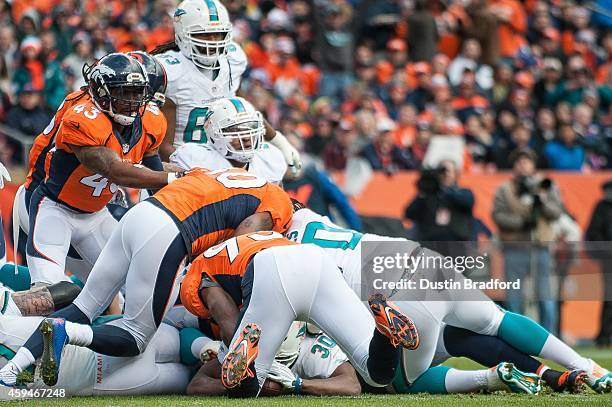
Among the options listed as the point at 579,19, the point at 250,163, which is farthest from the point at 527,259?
the point at 579,19

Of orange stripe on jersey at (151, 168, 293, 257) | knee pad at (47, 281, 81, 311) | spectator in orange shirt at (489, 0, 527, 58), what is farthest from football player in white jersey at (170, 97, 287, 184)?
spectator in orange shirt at (489, 0, 527, 58)

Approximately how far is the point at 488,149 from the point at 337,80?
2.38m

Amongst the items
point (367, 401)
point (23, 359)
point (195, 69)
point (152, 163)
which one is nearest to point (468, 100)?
point (195, 69)

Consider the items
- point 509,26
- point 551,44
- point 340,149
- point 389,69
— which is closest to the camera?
point 340,149

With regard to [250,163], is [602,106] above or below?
below

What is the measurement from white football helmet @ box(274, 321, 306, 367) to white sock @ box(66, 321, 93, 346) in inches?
38.8

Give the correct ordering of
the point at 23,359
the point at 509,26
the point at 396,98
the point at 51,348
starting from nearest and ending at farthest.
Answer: the point at 51,348 < the point at 23,359 < the point at 396,98 < the point at 509,26

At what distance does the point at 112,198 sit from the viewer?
7414mm

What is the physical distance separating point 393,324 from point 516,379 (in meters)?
1.02

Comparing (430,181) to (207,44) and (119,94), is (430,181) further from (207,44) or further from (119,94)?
(119,94)

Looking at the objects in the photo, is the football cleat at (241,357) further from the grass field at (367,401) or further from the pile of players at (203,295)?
the grass field at (367,401)

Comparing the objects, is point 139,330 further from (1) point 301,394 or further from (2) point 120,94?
(2) point 120,94

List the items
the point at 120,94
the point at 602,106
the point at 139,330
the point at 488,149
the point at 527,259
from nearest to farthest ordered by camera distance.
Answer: the point at 139,330, the point at 120,94, the point at 527,259, the point at 488,149, the point at 602,106

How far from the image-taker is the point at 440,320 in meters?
6.36
